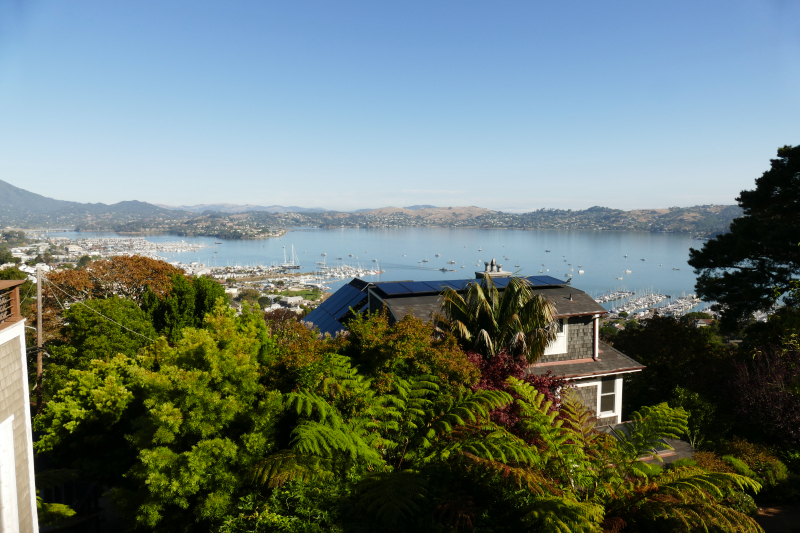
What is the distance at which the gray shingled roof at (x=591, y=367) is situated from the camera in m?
12.5

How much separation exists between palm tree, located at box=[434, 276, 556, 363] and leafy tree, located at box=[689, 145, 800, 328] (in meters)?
13.0

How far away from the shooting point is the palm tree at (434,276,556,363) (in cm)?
966

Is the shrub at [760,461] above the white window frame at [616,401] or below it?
below

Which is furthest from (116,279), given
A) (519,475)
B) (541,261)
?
(541,261)

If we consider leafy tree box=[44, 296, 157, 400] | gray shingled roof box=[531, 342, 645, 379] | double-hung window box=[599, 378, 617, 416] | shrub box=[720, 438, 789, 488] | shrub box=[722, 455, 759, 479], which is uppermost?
leafy tree box=[44, 296, 157, 400]

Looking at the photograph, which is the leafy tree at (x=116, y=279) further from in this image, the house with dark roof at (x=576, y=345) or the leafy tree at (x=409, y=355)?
the leafy tree at (x=409, y=355)

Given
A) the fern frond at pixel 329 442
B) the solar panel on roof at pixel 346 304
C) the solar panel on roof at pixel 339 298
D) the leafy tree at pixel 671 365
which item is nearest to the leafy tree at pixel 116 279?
the solar panel on roof at pixel 339 298

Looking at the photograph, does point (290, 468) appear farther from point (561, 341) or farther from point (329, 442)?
point (561, 341)

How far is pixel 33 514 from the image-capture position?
590 cm

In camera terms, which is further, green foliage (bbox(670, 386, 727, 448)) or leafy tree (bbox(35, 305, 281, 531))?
green foliage (bbox(670, 386, 727, 448))

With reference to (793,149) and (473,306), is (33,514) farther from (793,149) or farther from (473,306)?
(793,149)

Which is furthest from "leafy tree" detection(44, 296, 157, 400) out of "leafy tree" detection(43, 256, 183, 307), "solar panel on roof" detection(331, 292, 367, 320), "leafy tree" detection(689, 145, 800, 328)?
"leafy tree" detection(689, 145, 800, 328)

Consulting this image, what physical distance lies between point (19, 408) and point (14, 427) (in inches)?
9.4

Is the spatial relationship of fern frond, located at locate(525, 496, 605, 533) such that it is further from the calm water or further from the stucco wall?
the calm water
